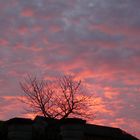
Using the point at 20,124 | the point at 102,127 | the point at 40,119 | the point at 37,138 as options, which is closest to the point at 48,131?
the point at 37,138

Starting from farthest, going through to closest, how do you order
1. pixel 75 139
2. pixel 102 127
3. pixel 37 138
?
1. pixel 102 127
2. pixel 37 138
3. pixel 75 139

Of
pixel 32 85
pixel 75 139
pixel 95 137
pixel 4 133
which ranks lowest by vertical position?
pixel 75 139

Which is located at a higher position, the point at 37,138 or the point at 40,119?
the point at 40,119

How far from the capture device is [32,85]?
103 feet

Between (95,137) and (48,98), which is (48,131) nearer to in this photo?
(48,98)

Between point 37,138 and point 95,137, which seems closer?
point 37,138

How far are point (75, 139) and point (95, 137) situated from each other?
1278 inches

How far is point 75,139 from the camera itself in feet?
38.7

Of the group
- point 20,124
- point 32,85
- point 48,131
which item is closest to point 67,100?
point 32,85

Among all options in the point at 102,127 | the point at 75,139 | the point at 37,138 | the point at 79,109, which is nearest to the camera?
the point at 75,139

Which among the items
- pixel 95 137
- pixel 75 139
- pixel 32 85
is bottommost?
pixel 75 139

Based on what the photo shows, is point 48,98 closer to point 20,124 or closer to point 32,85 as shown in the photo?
point 32,85

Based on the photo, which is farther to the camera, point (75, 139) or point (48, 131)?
point (48, 131)

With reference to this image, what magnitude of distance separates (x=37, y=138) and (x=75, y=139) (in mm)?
8962
